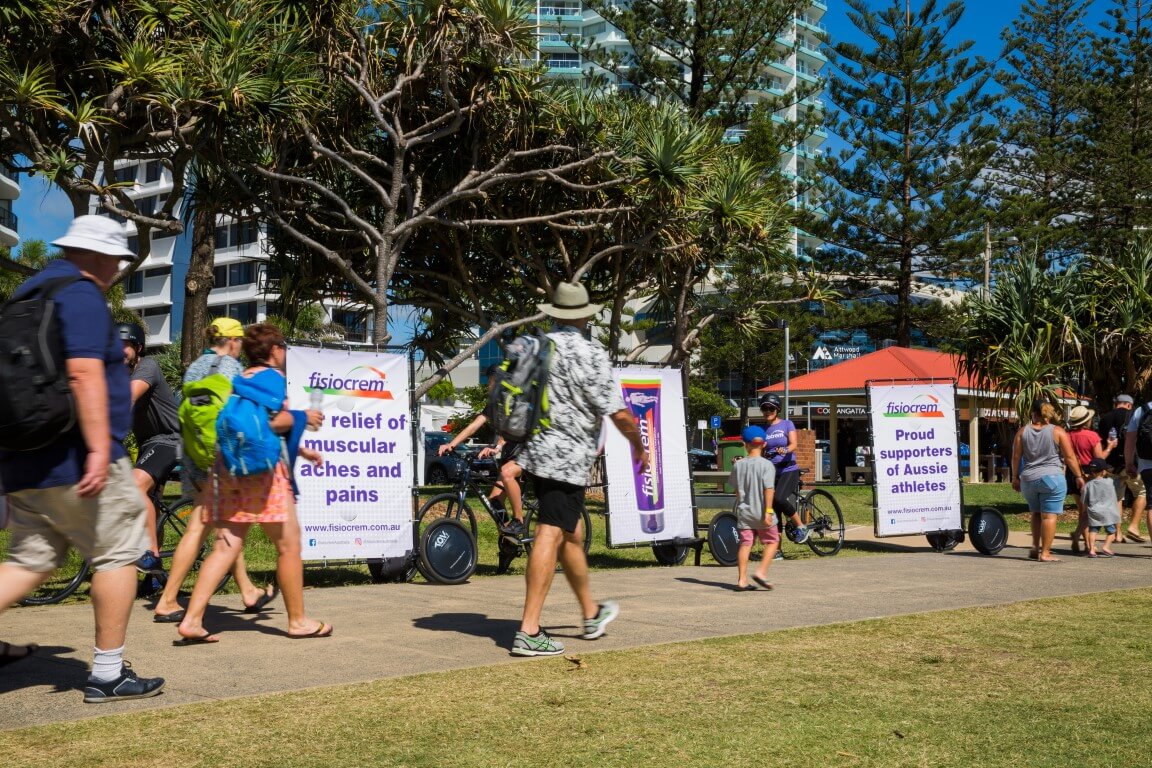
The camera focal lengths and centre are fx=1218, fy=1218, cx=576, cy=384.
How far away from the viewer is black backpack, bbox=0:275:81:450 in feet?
13.6

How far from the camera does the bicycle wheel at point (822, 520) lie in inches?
486

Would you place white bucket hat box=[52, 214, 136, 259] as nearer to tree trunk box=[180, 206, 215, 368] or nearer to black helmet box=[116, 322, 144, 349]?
black helmet box=[116, 322, 144, 349]

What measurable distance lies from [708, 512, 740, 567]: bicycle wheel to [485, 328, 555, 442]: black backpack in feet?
17.1

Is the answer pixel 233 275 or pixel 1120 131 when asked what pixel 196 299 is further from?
pixel 233 275

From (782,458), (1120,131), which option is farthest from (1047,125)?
(782,458)

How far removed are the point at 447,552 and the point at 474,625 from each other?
2210mm

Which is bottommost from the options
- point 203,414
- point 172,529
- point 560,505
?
point 172,529

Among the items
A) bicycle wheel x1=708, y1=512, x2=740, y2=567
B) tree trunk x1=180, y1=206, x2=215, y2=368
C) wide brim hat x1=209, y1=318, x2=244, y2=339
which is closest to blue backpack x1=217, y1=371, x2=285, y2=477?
wide brim hat x1=209, y1=318, x2=244, y2=339

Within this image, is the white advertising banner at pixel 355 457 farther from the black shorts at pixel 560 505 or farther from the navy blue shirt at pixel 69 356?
the navy blue shirt at pixel 69 356

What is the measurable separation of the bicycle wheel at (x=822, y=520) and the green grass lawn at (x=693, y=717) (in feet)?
20.7

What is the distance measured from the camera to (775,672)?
5.23m

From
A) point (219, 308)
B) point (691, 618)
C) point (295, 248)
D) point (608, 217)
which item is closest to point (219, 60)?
point (295, 248)

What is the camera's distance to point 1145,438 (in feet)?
36.9

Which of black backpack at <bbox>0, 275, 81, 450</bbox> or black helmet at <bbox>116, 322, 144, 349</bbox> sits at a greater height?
black helmet at <bbox>116, 322, 144, 349</bbox>
